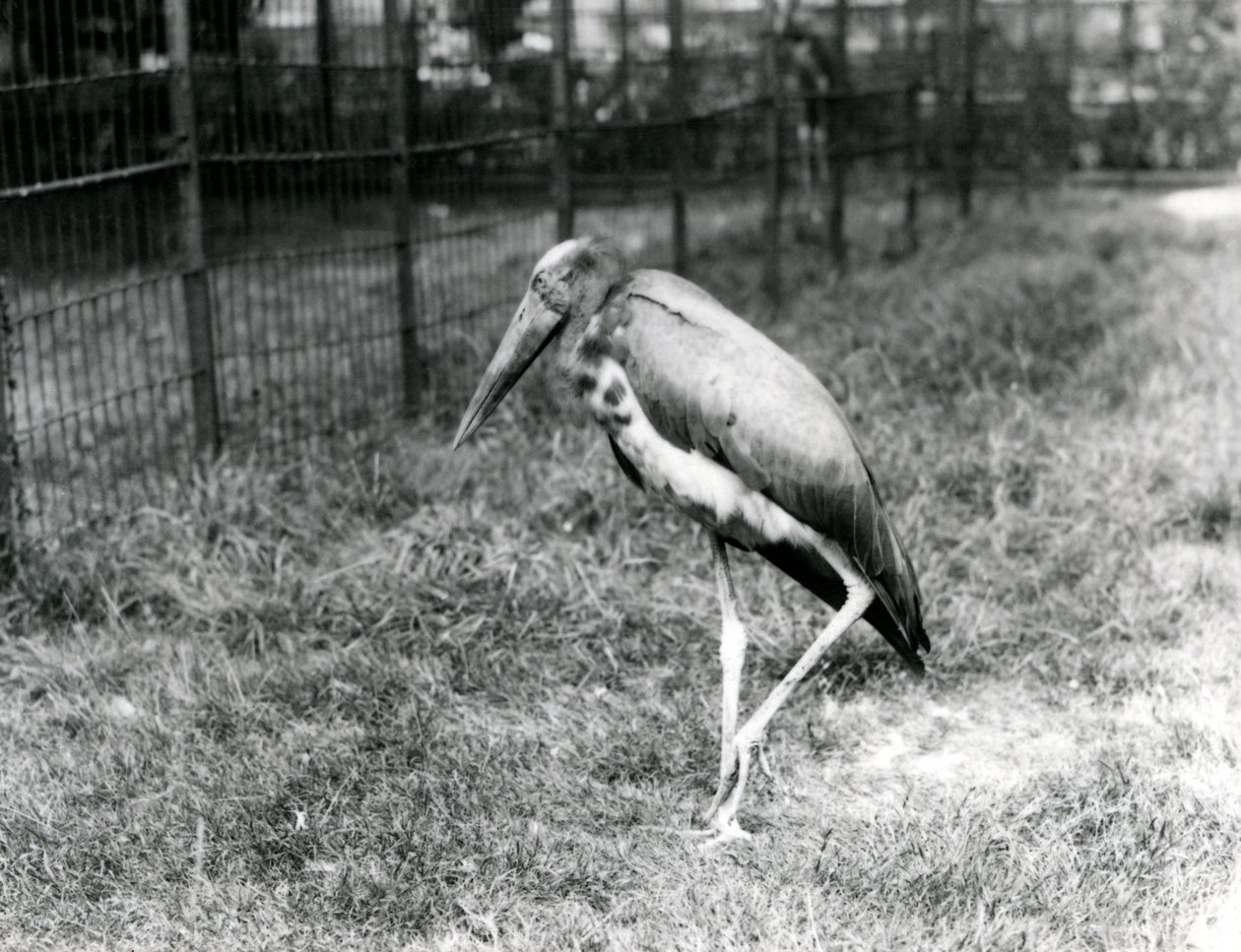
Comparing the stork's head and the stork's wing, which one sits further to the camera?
the stork's head

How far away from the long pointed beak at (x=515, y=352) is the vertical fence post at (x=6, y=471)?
4.84 ft

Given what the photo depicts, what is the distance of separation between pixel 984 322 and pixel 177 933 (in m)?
Result: 4.87

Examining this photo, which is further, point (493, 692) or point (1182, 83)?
point (1182, 83)

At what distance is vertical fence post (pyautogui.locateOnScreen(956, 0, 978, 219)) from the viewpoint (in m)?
11.1

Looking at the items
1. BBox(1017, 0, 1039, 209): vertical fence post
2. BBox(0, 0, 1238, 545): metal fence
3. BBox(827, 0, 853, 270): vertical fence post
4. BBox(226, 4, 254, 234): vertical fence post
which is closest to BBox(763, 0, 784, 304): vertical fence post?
BBox(0, 0, 1238, 545): metal fence

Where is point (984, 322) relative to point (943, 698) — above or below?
above

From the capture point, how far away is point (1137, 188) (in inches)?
494

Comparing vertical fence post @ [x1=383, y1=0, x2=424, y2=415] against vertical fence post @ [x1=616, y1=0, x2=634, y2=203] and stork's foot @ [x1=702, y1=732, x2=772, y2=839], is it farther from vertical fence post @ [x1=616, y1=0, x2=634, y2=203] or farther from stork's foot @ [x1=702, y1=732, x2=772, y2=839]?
stork's foot @ [x1=702, y1=732, x2=772, y2=839]

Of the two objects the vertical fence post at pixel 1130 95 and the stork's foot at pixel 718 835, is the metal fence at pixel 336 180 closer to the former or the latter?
the stork's foot at pixel 718 835

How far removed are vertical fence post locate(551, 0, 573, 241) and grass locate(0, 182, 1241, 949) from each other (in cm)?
85

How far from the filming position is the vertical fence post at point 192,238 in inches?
195

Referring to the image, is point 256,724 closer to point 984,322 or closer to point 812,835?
point 812,835

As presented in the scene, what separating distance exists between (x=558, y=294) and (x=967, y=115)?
8.44 m

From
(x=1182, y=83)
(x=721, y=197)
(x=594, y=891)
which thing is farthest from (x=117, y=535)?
(x=1182, y=83)
